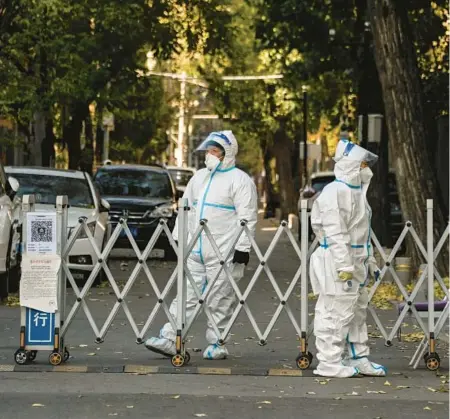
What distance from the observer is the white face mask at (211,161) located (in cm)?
1259

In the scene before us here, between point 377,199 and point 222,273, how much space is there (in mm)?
16759

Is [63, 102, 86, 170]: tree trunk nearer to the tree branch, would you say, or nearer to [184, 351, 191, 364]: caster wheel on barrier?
the tree branch

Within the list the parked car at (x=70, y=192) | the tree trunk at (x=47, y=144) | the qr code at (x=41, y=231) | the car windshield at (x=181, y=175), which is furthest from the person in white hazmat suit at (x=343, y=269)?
the car windshield at (x=181, y=175)

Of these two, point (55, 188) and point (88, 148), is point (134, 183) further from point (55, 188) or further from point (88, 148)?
point (88, 148)

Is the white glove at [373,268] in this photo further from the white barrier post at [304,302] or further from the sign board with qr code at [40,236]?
the sign board with qr code at [40,236]

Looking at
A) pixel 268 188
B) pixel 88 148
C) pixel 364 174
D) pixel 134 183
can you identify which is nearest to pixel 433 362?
pixel 364 174

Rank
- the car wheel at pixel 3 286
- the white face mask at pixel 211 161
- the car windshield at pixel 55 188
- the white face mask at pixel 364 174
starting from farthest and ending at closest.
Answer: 1. the car windshield at pixel 55 188
2. the car wheel at pixel 3 286
3. the white face mask at pixel 211 161
4. the white face mask at pixel 364 174

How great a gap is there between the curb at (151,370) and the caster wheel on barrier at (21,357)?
0.29ft

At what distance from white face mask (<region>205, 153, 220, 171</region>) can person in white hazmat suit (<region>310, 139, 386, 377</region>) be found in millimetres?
1252

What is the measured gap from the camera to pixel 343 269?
1140 cm

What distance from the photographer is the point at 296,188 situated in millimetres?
53469

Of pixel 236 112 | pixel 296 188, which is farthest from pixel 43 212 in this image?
pixel 296 188

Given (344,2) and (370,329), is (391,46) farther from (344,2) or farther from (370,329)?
(344,2)

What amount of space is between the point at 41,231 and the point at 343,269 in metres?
2.46
